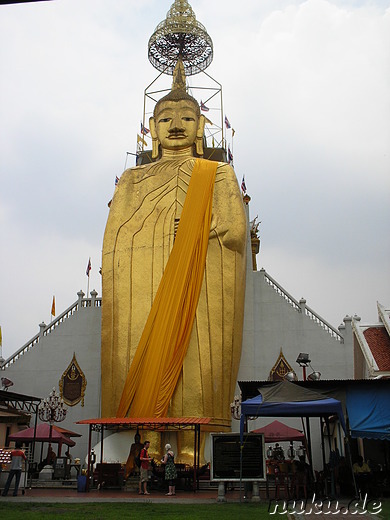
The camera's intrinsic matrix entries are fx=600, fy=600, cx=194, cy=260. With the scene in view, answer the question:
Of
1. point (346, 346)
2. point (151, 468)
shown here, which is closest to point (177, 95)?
point (346, 346)

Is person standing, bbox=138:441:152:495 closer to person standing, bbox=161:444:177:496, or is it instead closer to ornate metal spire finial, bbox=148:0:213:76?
person standing, bbox=161:444:177:496

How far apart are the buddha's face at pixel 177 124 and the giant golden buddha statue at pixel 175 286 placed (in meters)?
0.03

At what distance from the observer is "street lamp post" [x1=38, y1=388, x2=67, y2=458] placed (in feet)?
60.7

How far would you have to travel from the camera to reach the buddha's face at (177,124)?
19.5 meters

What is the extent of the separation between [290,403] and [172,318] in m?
8.46

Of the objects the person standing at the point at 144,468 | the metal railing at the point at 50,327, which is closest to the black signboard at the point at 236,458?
the person standing at the point at 144,468

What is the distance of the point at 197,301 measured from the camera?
16578mm

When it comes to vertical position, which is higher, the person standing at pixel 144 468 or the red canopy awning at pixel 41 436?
the red canopy awning at pixel 41 436

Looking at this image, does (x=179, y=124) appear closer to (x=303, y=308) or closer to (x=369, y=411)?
(x=303, y=308)

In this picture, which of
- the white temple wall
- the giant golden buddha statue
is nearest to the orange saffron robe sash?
the giant golden buddha statue

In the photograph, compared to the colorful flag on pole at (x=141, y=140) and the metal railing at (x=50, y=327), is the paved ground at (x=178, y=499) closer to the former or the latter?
the metal railing at (x=50, y=327)

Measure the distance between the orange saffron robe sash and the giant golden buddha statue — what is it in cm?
3

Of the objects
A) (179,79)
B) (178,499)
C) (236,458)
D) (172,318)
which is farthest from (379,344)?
(179,79)

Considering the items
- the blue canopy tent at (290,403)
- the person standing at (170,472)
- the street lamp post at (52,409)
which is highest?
the street lamp post at (52,409)
